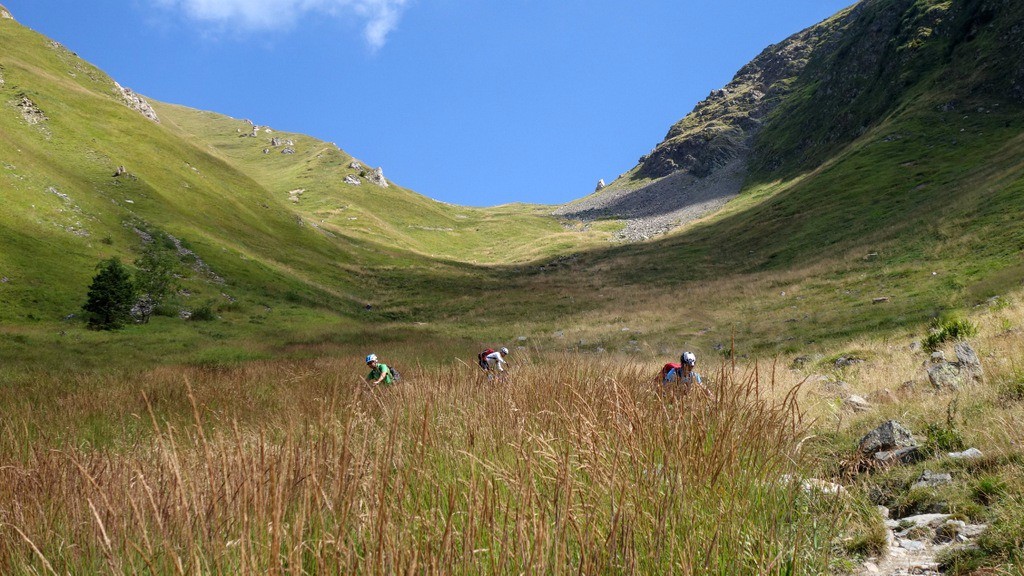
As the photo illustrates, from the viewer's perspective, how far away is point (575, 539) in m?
2.58

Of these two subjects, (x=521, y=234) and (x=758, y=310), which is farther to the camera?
(x=521, y=234)

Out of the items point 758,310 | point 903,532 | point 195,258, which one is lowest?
point 903,532

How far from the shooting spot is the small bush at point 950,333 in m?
11.3

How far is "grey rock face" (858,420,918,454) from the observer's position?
5816 millimetres

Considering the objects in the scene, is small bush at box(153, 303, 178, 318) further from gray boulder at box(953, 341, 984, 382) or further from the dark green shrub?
gray boulder at box(953, 341, 984, 382)

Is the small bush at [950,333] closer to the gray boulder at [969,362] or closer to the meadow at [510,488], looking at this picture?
the gray boulder at [969,362]

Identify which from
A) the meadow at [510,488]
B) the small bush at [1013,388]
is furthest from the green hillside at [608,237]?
the small bush at [1013,388]

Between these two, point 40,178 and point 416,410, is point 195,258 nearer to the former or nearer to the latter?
point 40,178

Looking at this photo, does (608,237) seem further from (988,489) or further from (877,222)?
(988,489)

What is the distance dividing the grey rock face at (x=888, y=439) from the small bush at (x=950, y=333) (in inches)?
292

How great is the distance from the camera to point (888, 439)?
5.91 meters

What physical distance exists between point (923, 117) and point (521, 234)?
88613 millimetres

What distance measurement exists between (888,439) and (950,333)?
8.28 m

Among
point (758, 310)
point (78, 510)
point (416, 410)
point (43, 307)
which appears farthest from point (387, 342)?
point (78, 510)
